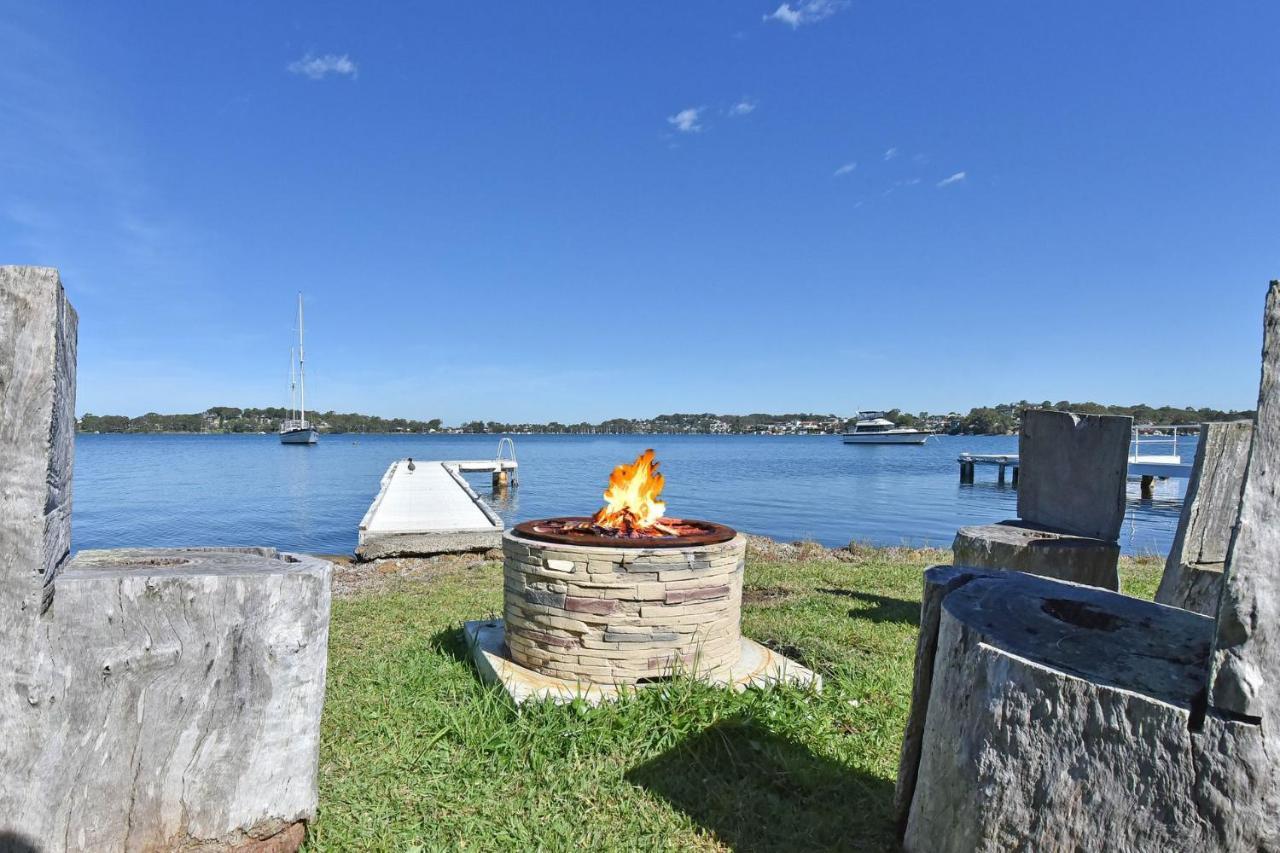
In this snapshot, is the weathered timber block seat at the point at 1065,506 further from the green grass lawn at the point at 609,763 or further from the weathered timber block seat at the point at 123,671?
the weathered timber block seat at the point at 123,671

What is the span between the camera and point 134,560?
111 inches

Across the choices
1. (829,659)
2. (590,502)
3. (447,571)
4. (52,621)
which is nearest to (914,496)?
(590,502)

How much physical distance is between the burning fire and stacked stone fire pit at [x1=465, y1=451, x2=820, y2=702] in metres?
0.26

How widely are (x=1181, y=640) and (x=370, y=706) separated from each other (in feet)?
13.2

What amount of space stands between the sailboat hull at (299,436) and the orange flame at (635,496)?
7841 centimetres

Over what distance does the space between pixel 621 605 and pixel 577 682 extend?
0.54 m

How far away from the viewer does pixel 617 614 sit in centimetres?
423

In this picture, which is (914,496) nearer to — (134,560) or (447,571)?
(447,571)

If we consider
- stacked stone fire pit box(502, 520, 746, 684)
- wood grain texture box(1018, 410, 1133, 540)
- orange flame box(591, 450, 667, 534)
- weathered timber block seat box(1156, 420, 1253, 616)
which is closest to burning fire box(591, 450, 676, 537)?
orange flame box(591, 450, 667, 534)

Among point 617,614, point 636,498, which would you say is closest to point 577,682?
point 617,614

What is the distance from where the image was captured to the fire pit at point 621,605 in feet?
13.9

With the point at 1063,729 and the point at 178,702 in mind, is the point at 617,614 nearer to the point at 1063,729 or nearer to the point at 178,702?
the point at 178,702

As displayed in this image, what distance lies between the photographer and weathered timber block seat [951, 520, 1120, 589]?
559 cm

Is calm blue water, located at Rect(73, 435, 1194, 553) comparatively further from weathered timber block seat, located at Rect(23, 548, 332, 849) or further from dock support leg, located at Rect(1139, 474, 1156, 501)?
weathered timber block seat, located at Rect(23, 548, 332, 849)
